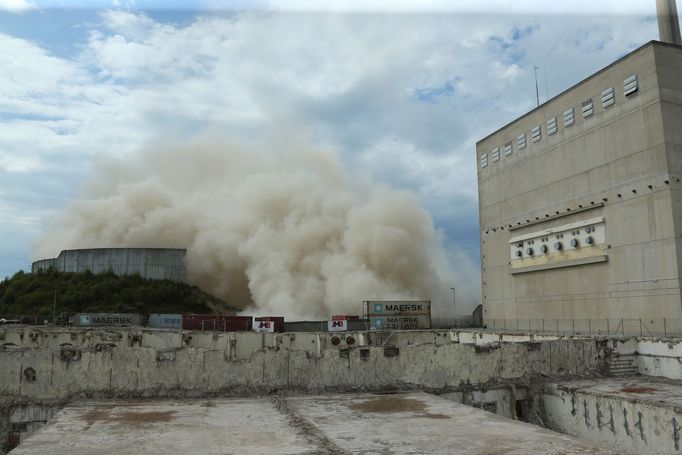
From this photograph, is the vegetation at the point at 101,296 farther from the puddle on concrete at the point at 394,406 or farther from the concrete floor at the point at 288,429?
the puddle on concrete at the point at 394,406

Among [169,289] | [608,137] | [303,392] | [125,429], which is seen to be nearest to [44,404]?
[125,429]

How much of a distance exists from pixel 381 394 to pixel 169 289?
6520 cm

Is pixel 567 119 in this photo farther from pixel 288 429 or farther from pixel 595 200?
pixel 288 429

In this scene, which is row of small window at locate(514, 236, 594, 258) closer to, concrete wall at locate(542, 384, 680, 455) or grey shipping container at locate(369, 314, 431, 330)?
grey shipping container at locate(369, 314, 431, 330)

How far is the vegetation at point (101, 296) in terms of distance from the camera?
71312 millimetres

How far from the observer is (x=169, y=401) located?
42.3ft

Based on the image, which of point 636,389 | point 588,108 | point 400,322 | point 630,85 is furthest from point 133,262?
point 636,389

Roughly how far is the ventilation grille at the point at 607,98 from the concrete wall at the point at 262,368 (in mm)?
17621

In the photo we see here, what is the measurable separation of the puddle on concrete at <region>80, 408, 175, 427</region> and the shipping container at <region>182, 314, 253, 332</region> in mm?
33631

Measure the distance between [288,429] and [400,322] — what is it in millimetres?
36182

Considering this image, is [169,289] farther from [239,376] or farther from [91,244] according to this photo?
[239,376]

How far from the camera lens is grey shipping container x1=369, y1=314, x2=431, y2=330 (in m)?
44.0

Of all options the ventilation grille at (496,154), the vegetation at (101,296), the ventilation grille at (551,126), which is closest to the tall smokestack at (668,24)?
the ventilation grille at (551,126)

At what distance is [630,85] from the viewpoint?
28.3 metres
